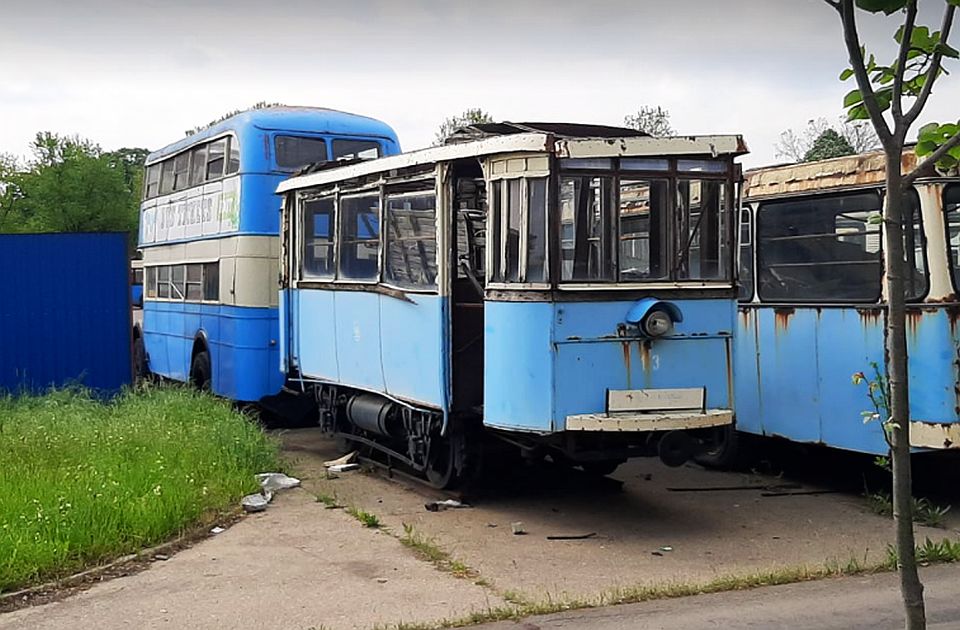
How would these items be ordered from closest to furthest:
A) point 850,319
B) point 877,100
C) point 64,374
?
point 877,100 → point 850,319 → point 64,374

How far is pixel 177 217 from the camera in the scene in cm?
1758

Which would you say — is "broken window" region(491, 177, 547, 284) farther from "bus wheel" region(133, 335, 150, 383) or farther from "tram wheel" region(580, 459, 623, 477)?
"bus wheel" region(133, 335, 150, 383)

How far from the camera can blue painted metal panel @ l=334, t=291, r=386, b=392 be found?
11203 mm

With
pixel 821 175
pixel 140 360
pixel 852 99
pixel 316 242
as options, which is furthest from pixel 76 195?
pixel 852 99

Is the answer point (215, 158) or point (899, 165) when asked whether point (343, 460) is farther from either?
point (899, 165)

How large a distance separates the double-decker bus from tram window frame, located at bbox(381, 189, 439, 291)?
Answer: 3.56 meters

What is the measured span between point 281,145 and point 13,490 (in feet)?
22.8

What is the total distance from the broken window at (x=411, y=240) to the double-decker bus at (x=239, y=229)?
3597mm

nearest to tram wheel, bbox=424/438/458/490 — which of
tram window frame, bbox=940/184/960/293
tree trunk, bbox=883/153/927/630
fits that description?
tram window frame, bbox=940/184/960/293

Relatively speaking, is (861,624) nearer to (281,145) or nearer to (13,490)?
(13,490)

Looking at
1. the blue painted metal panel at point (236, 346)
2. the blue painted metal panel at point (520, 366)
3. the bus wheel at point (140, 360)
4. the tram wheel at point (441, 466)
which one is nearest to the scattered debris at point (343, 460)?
the tram wheel at point (441, 466)

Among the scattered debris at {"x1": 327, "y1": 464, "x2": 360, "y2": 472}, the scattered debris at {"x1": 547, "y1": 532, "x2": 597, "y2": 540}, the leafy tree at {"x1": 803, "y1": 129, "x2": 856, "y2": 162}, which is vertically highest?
the leafy tree at {"x1": 803, "y1": 129, "x2": 856, "y2": 162}

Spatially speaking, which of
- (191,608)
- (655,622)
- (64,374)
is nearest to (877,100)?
(655,622)

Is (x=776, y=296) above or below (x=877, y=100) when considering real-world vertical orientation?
below
